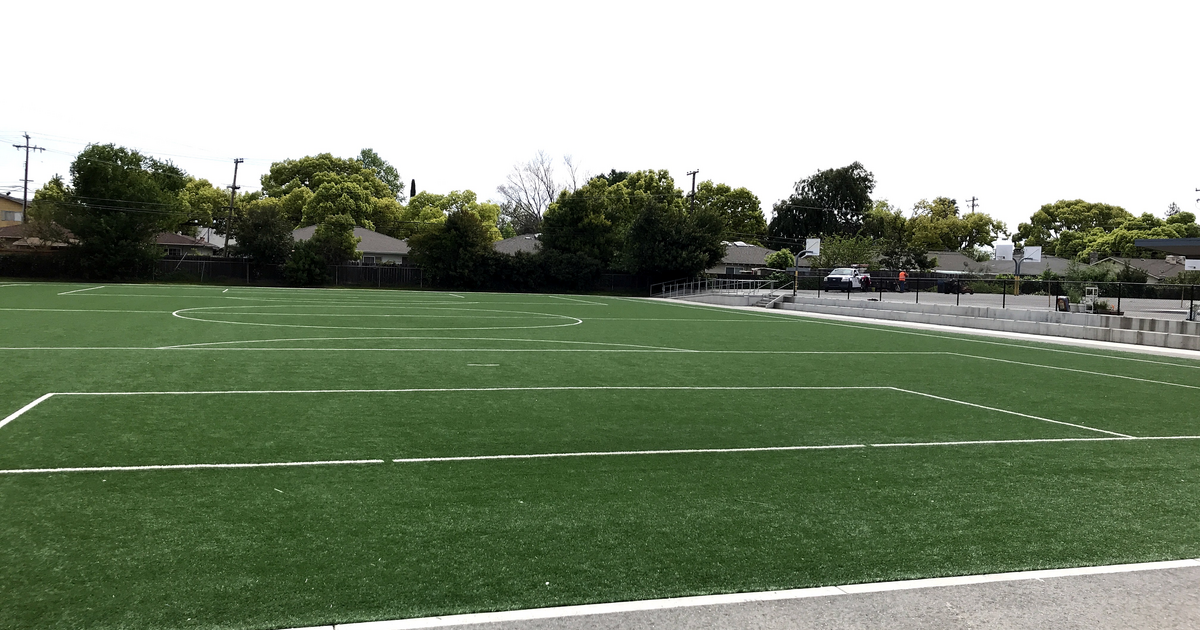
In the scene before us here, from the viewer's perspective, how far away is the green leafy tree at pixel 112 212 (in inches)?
2083

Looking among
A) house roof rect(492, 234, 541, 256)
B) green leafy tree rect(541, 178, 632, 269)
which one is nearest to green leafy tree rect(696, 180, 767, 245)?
house roof rect(492, 234, 541, 256)

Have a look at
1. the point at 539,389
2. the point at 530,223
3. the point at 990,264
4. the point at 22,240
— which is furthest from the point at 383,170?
the point at 539,389

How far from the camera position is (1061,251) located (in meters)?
98.5

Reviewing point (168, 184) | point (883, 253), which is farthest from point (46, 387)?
point (883, 253)

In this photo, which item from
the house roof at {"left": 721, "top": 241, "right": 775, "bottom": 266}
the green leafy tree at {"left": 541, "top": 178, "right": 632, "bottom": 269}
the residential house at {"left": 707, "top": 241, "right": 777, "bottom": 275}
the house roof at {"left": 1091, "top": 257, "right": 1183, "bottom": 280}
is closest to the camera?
the green leafy tree at {"left": 541, "top": 178, "right": 632, "bottom": 269}

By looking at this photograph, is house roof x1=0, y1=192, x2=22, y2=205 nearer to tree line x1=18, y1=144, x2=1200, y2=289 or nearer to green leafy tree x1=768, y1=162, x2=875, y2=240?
tree line x1=18, y1=144, x2=1200, y2=289

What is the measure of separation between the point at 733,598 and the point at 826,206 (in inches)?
4065

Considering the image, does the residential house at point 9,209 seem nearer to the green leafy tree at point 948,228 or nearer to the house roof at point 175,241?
the house roof at point 175,241

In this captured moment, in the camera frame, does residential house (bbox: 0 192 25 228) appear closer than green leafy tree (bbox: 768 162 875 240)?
Yes

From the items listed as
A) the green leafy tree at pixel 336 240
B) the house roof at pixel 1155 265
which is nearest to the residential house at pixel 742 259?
the house roof at pixel 1155 265

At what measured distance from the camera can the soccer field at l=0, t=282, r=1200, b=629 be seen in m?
4.91

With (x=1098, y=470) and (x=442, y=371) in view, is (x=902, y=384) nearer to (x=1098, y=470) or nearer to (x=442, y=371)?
(x=1098, y=470)

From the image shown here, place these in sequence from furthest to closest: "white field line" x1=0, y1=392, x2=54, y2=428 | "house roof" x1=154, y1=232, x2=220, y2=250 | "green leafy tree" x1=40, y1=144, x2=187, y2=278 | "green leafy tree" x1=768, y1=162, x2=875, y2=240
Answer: "green leafy tree" x1=768, y1=162, x2=875, y2=240
"house roof" x1=154, y1=232, x2=220, y2=250
"green leafy tree" x1=40, y1=144, x2=187, y2=278
"white field line" x1=0, y1=392, x2=54, y2=428

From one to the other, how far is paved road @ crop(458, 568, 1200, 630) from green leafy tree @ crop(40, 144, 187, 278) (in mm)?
57443
